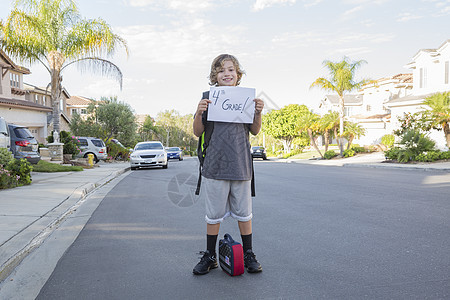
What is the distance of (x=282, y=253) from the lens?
161 inches

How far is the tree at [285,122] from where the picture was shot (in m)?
49.0

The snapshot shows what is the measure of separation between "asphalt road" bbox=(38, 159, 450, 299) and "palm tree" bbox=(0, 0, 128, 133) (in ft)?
44.3

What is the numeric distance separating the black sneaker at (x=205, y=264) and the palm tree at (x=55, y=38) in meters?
17.2

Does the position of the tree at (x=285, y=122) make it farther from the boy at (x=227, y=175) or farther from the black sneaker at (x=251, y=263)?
the black sneaker at (x=251, y=263)

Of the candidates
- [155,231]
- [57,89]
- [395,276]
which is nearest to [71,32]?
[57,89]

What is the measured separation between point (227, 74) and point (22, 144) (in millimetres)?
11822

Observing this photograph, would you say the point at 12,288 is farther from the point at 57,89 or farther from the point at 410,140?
the point at 410,140

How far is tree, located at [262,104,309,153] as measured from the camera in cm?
4900

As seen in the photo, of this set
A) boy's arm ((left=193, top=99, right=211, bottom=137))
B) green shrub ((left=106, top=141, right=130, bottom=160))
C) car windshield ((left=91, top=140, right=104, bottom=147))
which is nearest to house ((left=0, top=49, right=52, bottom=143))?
car windshield ((left=91, top=140, right=104, bottom=147))

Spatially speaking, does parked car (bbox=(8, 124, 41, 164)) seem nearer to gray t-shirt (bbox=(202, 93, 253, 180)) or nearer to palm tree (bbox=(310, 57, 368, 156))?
gray t-shirt (bbox=(202, 93, 253, 180))

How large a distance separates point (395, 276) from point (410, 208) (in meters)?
3.64

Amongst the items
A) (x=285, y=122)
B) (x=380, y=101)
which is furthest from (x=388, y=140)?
(x=285, y=122)

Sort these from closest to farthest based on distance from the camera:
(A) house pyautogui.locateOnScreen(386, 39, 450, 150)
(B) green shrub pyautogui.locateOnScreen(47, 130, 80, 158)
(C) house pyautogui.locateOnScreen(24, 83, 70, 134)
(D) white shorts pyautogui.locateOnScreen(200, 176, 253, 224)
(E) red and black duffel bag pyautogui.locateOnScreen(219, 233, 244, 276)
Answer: (E) red and black duffel bag pyautogui.locateOnScreen(219, 233, 244, 276), (D) white shorts pyautogui.locateOnScreen(200, 176, 253, 224), (B) green shrub pyautogui.locateOnScreen(47, 130, 80, 158), (A) house pyautogui.locateOnScreen(386, 39, 450, 150), (C) house pyautogui.locateOnScreen(24, 83, 70, 134)

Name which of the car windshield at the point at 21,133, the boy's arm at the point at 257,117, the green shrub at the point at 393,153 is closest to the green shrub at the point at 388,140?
the green shrub at the point at 393,153
